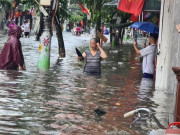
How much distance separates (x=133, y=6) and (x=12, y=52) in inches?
255

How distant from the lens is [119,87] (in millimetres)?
14164

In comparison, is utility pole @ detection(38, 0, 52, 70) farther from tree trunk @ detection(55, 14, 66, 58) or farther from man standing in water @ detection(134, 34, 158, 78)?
tree trunk @ detection(55, 14, 66, 58)

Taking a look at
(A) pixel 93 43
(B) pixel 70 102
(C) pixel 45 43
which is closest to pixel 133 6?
(C) pixel 45 43

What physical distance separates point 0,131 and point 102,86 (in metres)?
6.64

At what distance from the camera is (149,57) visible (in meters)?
15.8

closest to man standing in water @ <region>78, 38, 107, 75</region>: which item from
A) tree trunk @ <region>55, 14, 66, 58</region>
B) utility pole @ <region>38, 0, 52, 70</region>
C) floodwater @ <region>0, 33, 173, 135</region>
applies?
floodwater @ <region>0, 33, 173, 135</region>

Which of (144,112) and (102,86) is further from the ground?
(144,112)

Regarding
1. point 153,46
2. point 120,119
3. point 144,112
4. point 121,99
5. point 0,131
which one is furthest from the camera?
point 153,46

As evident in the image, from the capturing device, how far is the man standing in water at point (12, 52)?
15607mm

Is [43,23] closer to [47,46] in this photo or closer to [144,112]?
[47,46]

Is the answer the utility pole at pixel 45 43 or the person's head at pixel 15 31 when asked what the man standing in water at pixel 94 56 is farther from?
the utility pole at pixel 45 43

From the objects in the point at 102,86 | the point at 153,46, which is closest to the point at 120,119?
the point at 102,86

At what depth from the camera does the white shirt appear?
15727mm

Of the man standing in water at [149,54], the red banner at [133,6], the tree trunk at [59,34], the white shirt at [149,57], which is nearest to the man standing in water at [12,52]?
the man standing in water at [149,54]
